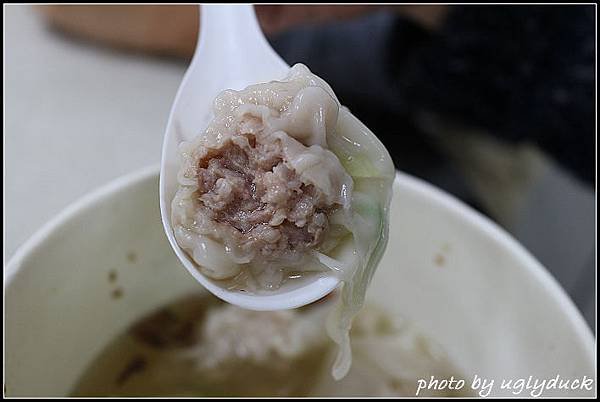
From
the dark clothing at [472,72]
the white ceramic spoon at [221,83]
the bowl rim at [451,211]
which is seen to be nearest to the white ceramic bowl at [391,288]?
the bowl rim at [451,211]

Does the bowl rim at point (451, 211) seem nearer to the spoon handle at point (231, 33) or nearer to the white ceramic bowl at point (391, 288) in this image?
the white ceramic bowl at point (391, 288)

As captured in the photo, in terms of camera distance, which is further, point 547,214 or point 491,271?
point 547,214

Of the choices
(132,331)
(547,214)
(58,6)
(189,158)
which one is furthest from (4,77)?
(547,214)

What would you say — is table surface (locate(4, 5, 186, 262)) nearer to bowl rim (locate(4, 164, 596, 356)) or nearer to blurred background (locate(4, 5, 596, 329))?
blurred background (locate(4, 5, 596, 329))

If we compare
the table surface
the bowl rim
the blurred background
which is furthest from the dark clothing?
the bowl rim

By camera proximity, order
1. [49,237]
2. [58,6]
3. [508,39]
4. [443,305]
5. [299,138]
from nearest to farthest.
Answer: [299,138]
[49,237]
[443,305]
[508,39]
[58,6]

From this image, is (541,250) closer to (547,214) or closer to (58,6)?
(547,214)
